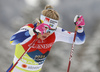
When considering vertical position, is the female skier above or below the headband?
below

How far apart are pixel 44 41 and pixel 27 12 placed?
141cm

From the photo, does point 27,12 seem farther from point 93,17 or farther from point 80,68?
point 80,68

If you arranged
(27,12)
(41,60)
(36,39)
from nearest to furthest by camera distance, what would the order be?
(36,39) → (41,60) → (27,12)

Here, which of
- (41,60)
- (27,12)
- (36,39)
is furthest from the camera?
(27,12)

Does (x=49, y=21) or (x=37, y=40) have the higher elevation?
(x=49, y=21)

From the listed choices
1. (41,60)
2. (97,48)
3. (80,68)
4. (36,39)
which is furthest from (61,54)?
(36,39)

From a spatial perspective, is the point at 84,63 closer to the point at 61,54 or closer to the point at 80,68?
the point at 80,68

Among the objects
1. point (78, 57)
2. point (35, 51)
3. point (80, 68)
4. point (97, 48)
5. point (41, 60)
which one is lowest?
point (80, 68)

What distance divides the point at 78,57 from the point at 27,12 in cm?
127

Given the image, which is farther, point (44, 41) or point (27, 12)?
point (27, 12)

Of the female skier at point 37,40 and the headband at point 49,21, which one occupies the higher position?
the headband at point 49,21

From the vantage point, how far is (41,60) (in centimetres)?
114

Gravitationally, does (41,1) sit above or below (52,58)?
above

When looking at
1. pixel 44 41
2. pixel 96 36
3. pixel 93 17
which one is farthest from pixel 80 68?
pixel 44 41
